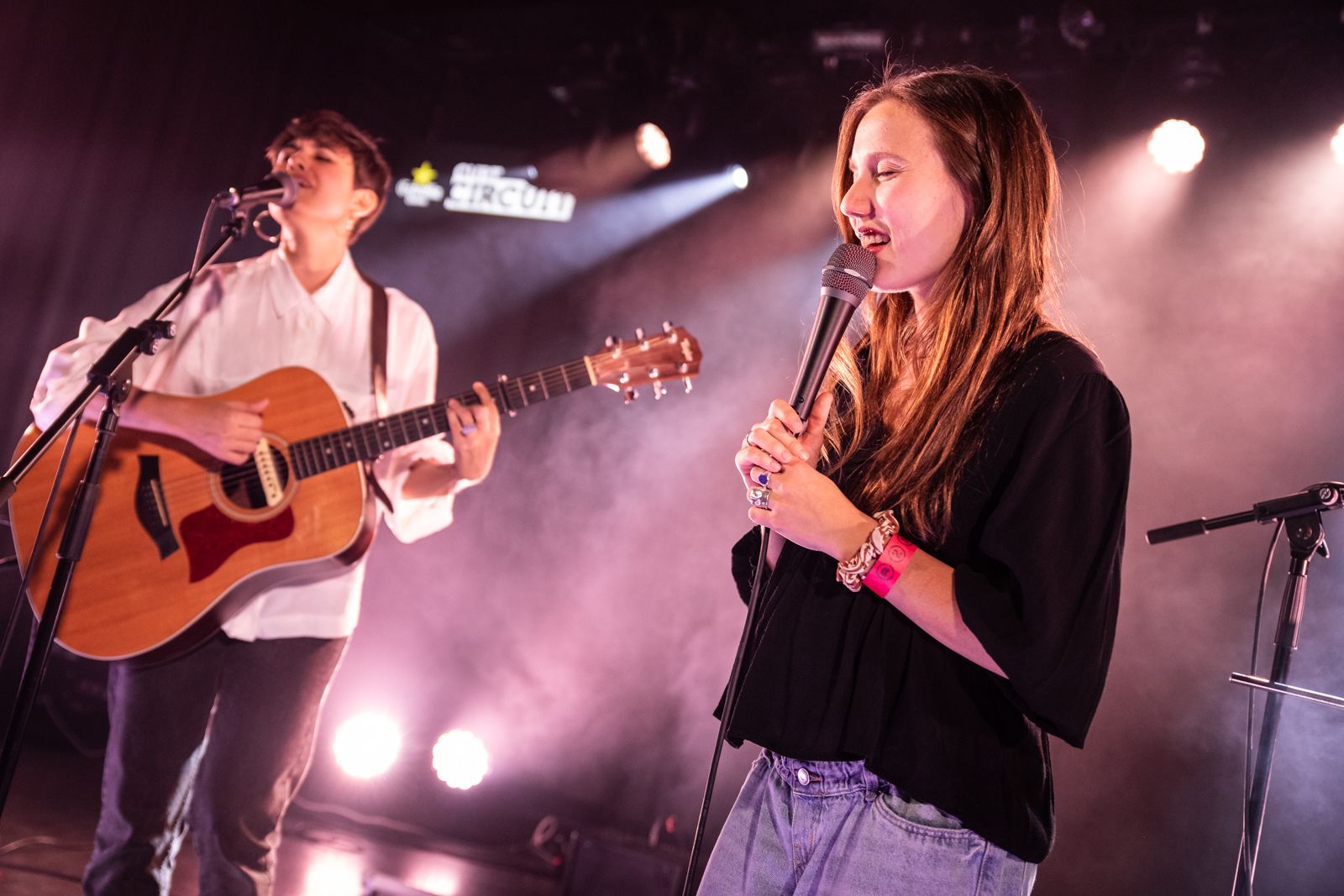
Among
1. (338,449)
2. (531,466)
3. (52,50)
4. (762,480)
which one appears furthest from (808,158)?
(762,480)

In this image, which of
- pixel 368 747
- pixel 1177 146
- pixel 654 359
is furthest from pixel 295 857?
pixel 1177 146

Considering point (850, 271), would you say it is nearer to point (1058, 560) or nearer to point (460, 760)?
point (1058, 560)

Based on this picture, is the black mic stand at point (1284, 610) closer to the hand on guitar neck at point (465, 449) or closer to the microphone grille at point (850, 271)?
the microphone grille at point (850, 271)

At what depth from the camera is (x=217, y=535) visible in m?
3.16

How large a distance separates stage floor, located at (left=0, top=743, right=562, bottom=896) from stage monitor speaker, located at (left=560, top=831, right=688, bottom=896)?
1.76 ft

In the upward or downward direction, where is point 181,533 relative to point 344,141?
downward

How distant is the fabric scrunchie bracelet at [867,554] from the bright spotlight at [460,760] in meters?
4.20

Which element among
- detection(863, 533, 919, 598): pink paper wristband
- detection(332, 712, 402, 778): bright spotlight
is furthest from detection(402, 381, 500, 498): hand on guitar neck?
detection(863, 533, 919, 598): pink paper wristband

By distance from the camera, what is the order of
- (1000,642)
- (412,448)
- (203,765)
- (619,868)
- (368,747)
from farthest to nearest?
(368,747)
(619,868)
(412,448)
(203,765)
(1000,642)

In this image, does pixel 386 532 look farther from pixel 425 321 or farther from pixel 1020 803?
pixel 1020 803

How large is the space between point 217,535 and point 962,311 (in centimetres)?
261

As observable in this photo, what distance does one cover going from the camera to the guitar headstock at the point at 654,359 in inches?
145

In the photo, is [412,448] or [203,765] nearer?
[203,765]

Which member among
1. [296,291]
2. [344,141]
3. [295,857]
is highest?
[344,141]
